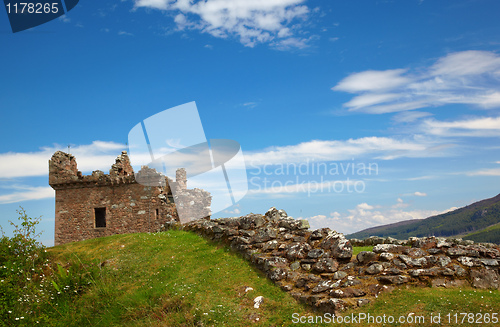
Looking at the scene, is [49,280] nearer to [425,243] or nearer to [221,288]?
[221,288]

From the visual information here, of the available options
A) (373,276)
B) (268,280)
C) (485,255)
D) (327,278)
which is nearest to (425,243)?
(485,255)

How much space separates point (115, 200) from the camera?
100 feet

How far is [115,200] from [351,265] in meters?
22.3

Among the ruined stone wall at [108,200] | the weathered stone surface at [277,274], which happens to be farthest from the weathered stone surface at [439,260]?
the ruined stone wall at [108,200]

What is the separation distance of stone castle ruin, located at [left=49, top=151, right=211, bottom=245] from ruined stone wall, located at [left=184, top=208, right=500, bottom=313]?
15441mm

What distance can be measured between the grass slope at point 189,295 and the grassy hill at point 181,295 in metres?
0.02

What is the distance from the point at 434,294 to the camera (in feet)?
36.7

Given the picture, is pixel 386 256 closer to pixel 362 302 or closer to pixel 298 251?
pixel 362 302

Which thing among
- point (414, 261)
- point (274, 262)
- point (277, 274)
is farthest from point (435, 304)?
point (274, 262)

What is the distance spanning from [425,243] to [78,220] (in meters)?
26.4

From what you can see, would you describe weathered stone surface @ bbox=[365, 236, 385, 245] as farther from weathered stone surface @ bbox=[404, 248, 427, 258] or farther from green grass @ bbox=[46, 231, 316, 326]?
green grass @ bbox=[46, 231, 316, 326]

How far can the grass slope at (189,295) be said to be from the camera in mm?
10984

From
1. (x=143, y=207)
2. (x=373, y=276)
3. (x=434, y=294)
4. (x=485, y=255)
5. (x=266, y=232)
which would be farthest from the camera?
(x=143, y=207)

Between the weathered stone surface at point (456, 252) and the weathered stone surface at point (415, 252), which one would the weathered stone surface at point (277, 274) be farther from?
the weathered stone surface at point (456, 252)
